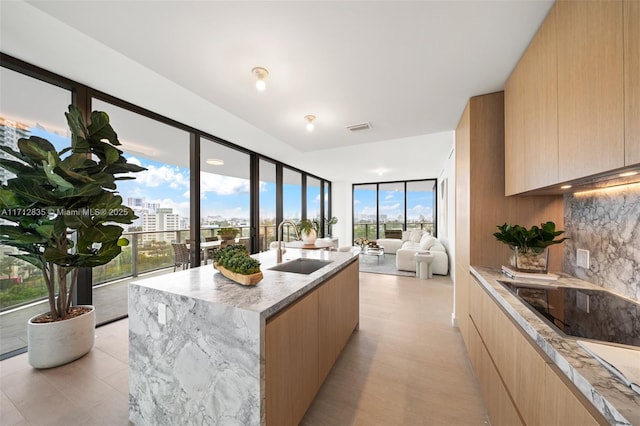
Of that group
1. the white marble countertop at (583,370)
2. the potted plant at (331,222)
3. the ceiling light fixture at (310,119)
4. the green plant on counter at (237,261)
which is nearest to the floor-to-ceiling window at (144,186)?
the green plant on counter at (237,261)

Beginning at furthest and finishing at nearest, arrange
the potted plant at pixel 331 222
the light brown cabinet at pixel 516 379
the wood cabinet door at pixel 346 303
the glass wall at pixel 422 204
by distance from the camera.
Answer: the potted plant at pixel 331 222
the glass wall at pixel 422 204
the wood cabinet door at pixel 346 303
the light brown cabinet at pixel 516 379


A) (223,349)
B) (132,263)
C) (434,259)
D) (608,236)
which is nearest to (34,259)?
(223,349)

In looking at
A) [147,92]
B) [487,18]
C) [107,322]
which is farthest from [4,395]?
[487,18]

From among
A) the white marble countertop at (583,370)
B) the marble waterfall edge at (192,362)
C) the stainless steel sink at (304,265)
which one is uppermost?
the white marble countertop at (583,370)

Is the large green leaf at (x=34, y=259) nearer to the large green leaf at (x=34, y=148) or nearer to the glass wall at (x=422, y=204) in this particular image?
the large green leaf at (x=34, y=148)

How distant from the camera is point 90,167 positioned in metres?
1.97

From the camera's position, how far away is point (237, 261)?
150 centimetres

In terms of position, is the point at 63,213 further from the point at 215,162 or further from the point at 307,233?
the point at 215,162

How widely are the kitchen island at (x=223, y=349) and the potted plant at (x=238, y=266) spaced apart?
0.18ft

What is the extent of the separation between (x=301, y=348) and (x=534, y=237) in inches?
69.7

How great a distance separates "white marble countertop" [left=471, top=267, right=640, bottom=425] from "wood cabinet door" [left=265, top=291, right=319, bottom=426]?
1096mm

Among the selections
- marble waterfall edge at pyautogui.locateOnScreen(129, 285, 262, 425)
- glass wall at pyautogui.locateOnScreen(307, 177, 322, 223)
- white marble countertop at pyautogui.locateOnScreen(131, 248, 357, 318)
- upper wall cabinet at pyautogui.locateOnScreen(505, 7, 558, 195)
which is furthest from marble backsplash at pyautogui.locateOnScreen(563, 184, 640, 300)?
glass wall at pyautogui.locateOnScreen(307, 177, 322, 223)

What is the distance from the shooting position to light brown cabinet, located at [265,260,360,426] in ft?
3.74

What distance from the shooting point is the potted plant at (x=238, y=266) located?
1411 millimetres
